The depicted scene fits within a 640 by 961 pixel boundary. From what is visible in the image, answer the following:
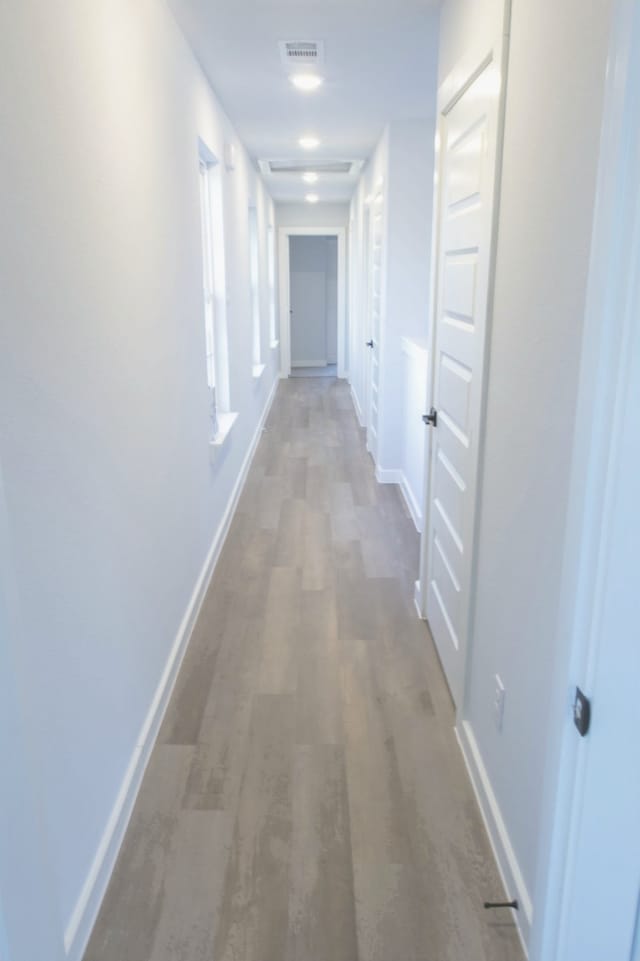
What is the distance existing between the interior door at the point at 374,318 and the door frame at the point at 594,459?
4.63 metres

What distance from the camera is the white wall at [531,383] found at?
1.37 metres

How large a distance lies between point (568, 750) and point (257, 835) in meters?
1.30

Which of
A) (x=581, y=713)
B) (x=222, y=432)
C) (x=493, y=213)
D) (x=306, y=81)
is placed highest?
(x=306, y=81)

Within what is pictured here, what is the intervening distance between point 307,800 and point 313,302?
10.8m

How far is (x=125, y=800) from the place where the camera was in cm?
204

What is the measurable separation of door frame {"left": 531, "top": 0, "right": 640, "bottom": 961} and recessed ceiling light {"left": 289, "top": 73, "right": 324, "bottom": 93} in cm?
317

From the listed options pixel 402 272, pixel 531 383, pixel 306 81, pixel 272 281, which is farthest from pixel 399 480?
pixel 272 281

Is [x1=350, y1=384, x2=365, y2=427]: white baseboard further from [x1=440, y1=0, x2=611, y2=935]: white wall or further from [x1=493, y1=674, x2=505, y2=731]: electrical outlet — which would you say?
[x1=493, y1=674, x2=505, y2=731]: electrical outlet

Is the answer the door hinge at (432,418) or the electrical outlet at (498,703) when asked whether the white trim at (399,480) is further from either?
the electrical outlet at (498,703)

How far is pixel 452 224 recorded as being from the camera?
2.61 metres

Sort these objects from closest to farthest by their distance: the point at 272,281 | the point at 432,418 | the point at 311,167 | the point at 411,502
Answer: the point at 432,418 → the point at 411,502 → the point at 311,167 → the point at 272,281

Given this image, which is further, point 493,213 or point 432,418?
point 432,418

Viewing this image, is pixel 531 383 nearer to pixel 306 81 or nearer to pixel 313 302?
pixel 306 81

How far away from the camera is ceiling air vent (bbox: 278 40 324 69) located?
10.3 ft
